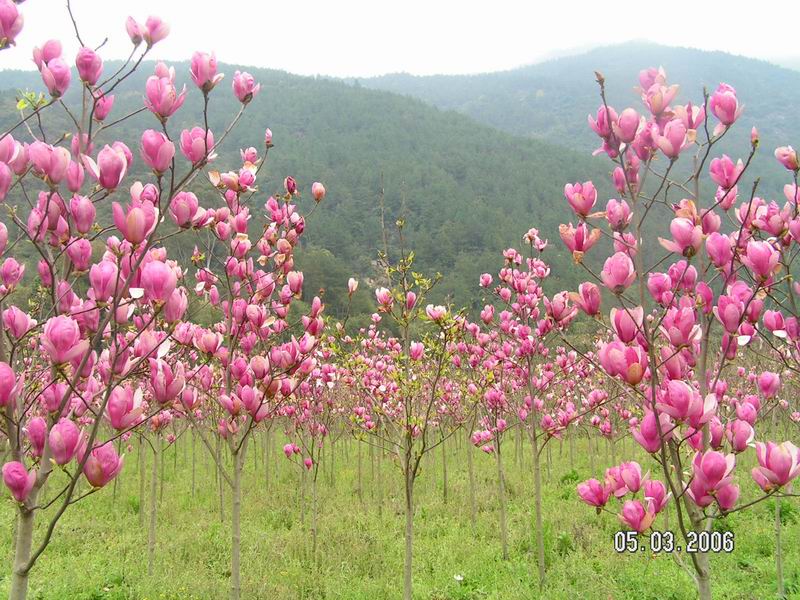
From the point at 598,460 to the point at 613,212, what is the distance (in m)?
11.2

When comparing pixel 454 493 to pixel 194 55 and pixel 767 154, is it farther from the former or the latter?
pixel 767 154

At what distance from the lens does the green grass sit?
16.4 ft

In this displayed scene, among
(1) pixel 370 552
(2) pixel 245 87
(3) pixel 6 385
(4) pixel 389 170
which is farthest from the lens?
(4) pixel 389 170

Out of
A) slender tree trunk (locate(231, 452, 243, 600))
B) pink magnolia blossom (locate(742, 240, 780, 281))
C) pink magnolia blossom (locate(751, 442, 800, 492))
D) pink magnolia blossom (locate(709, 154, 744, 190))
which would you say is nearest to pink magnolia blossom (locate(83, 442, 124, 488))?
slender tree trunk (locate(231, 452, 243, 600))

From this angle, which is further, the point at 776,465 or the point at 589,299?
the point at 589,299

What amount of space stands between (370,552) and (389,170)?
7942 cm

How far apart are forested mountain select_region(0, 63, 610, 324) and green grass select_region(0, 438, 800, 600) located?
29.1 m

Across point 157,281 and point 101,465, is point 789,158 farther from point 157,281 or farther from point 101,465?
point 101,465

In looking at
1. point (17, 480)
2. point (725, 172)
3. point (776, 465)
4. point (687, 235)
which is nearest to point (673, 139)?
point (687, 235)

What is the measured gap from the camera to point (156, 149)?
1.60 metres

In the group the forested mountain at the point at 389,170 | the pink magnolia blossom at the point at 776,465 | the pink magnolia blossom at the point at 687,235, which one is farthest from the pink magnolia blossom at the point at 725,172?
the forested mountain at the point at 389,170

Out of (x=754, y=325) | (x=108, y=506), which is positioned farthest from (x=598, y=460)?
(x=754, y=325)

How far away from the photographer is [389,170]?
82125 millimetres

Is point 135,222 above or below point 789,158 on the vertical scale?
below
